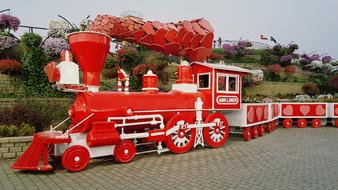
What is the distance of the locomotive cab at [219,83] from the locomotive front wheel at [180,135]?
1290 millimetres

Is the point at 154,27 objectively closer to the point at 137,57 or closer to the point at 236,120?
the point at 236,120

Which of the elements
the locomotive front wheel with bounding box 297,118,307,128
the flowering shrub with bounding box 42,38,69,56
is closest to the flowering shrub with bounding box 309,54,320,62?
the locomotive front wheel with bounding box 297,118,307,128

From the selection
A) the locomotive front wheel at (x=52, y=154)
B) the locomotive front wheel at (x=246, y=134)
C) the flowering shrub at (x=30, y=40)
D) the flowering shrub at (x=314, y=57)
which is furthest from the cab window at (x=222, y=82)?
the flowering shrub at (x=314, y=57)

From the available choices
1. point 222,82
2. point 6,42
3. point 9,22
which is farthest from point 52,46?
point 222,82

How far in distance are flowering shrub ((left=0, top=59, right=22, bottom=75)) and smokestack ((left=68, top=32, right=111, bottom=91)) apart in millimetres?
7808

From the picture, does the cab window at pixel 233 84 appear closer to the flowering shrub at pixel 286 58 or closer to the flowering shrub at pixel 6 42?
the flowering shrub at pixel 6 42

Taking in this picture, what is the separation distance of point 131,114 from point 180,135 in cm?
187

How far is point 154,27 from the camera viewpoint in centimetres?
933

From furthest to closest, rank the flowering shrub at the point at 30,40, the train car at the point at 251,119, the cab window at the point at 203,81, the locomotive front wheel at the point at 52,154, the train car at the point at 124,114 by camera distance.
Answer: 1. the flowering shrub at the point at 30,40
2. the train car at the point at 251,119
3. the cab window at the point at 203,81
4. the locomotive front wheel at the point at 52,154
5. the train car at the point at 124,114

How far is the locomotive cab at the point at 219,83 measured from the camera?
9969mm

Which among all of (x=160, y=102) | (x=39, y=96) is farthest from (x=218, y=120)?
(x=39, y=96)

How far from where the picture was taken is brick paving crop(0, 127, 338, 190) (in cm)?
585

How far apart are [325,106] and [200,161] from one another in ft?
39.6

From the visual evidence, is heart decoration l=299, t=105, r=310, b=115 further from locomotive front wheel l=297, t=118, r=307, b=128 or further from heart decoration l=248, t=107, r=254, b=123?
heart decoration l=248, t=107, r=254, b=123
